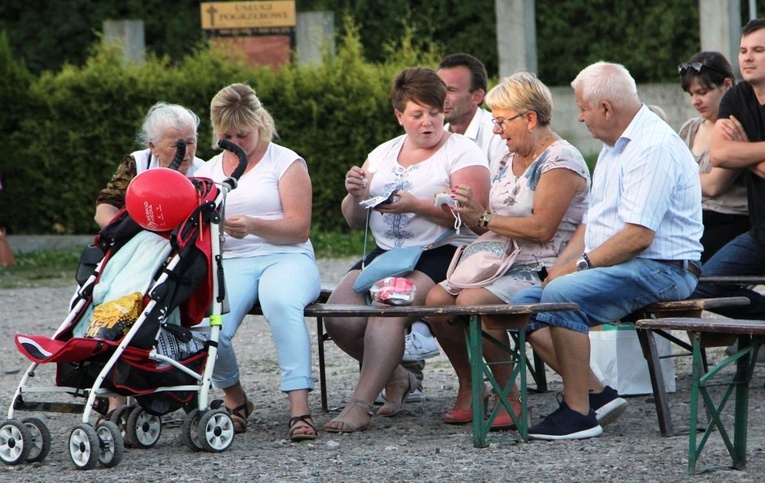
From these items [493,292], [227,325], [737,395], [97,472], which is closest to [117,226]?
[227,325]

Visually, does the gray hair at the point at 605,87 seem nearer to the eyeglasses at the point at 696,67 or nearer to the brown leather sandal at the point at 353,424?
the eyeglasses at the point at 696,67

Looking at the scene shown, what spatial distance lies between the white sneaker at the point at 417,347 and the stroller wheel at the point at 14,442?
2015mm

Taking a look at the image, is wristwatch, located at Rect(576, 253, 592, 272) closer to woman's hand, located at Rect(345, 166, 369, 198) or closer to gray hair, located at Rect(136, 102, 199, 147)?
woman's hand, located at Rect(345, 166, 369, 198)

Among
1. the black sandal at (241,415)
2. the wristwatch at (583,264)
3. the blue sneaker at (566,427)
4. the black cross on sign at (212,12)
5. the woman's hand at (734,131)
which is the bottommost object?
the black sandal at (241,415)

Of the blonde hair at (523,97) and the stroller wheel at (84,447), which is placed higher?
the blonde hair at (523,97)

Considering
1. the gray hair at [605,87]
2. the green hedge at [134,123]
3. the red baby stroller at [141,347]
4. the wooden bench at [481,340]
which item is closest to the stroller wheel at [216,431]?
the red baby stroller at [141,347]

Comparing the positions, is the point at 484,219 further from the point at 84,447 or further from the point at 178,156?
the point at 84,447

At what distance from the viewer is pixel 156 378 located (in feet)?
16.2

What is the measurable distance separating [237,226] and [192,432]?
3.11ft

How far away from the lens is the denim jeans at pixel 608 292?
5.01 meters

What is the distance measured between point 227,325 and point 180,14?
17.1 meters

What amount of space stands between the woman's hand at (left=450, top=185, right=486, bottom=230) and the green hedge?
9.96 m

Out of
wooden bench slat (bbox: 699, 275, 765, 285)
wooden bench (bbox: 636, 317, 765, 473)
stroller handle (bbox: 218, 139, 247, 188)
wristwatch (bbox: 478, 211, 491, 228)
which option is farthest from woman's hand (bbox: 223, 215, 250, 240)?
wooden bench slat (bbox: 699, 275, 765, 285)

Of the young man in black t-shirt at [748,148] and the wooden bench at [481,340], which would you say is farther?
the young man in black t-shirt at [748,148]
